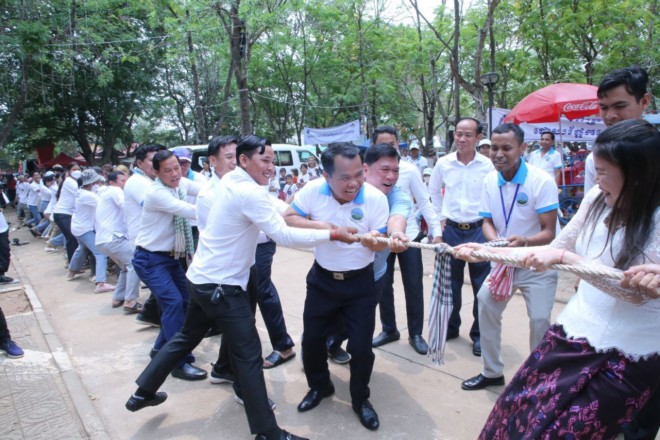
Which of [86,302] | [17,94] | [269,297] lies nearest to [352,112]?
[17,94]

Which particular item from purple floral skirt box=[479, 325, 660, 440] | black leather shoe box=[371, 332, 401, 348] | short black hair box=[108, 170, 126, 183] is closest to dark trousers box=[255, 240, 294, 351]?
black leather shoe box=[371, 332, 401, 348]

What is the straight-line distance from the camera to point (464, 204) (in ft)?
12.0

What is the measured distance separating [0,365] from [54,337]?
69 cm

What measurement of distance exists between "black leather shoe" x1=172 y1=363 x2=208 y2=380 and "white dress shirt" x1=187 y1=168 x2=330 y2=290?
1.15 metres

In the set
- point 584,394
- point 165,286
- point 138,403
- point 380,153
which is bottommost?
point 138,403

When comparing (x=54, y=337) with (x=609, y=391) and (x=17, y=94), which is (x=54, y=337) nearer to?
(x=609, y=391)

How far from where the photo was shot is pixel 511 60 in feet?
51.6

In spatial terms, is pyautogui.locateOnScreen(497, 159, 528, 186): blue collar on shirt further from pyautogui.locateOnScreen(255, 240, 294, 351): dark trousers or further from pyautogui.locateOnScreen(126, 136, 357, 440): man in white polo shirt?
pyautogui.locateOnScreen(255, 240, 294, 351): dark trousers

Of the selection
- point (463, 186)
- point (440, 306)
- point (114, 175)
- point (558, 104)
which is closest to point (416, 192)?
point (463, 186)

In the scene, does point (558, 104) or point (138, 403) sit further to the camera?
point (558, 104)

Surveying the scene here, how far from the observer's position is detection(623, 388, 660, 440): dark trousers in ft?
6.39

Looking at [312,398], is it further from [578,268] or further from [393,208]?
[578,268]

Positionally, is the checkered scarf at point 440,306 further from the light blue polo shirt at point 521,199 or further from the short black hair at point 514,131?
the short black hair at point 514,131

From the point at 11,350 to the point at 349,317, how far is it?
3.20 meters
